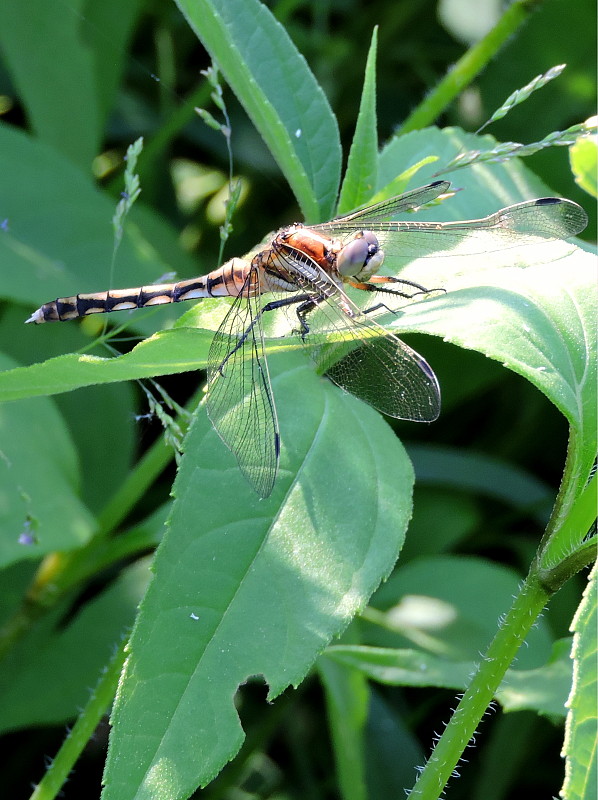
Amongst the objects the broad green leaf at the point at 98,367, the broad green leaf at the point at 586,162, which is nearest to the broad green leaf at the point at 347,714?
the broad green leaf at the point at 98,367

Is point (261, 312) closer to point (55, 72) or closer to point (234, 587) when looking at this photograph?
point (234, 587)

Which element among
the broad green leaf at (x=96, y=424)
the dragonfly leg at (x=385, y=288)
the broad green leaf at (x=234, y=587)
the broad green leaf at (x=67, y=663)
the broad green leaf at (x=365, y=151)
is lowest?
the broad green leaf at (x=67, y=663)

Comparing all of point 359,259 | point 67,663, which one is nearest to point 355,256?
point 359,259

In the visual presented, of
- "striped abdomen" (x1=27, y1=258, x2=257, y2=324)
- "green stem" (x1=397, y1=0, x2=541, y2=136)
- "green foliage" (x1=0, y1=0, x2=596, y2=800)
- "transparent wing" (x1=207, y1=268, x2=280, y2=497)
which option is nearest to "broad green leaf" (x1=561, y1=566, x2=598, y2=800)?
"green foliage" (x1=0, y1=0, x2=596, y2=800)

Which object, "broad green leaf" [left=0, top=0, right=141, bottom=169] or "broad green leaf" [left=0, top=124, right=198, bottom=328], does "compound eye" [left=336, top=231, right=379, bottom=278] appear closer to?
"broad green leaf" [left=0, top=124, right=198, bottom=328]

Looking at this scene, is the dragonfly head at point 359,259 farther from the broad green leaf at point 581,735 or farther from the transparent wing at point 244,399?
the broad green leaf at point 581,735

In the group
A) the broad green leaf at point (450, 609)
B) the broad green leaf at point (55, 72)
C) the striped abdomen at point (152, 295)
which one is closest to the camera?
the striped abdomen at point (152, 295)

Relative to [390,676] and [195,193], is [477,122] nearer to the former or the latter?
[195,193]
